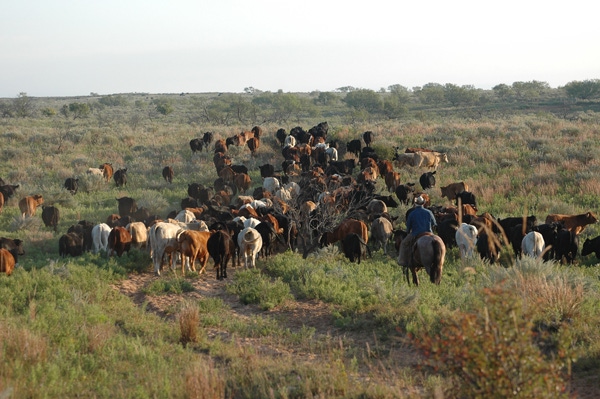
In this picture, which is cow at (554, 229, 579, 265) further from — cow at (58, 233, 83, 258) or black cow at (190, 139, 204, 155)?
black cow at (190, 139, 204, 155)

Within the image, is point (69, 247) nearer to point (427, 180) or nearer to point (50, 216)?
point (50, 216)

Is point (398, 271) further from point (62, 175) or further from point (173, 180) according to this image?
point (62, 175)

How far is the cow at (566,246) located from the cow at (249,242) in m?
7.00

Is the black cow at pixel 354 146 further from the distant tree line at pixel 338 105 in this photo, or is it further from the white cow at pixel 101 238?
the distant tree line at pixel 338 105

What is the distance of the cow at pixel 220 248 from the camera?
12.6 meters

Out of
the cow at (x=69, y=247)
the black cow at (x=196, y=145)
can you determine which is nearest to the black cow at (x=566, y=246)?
the cow at (x=69, y=247)

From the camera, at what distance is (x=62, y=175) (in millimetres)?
27141

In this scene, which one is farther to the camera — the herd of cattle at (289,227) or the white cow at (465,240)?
the white cow at (465,240)

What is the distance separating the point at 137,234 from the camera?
1465 centimetres

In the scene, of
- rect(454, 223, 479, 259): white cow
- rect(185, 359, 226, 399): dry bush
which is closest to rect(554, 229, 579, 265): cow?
rect(454, 223, 479, 259): white cow

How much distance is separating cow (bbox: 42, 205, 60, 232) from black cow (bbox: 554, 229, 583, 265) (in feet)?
48.8

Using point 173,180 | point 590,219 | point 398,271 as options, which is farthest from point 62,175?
point 590,219

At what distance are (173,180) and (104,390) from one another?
21.4m

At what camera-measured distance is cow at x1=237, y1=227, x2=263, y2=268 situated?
1321cm
